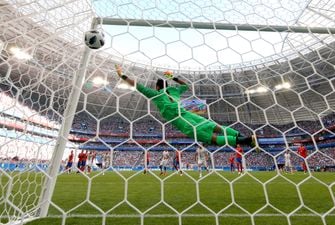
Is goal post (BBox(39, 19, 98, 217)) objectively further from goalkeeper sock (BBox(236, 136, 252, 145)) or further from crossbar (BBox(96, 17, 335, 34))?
goalkeeper sock (BBox(236, 136, 252, 145))

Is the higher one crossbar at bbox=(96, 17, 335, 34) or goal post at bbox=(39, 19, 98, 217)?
crossbar at bbox=(96, 17, 335, 34)

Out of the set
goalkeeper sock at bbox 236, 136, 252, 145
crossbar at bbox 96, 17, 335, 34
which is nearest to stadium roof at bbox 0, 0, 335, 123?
crossbar at bbox 96, 17, 335, 34

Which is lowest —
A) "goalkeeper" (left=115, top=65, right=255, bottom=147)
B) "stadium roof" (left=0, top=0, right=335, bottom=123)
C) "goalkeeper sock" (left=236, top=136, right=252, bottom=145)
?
"goalkeeper sock" (left=236, top=136, right=252, bottom=145)

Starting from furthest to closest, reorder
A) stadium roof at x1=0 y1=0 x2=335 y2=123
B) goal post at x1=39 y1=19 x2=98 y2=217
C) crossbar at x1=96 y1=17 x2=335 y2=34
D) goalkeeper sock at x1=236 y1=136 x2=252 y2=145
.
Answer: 1. goalkeeper sock at x1=236 y1=136 x2=252 y2=145
2. crossbar at x1=96 y1=17 x2=335 y2=34
3. stadium roof at x1=0 y1=0 x2=335 y2=123
4. goal post at x1=39 y1=19 x2=98 y2=217

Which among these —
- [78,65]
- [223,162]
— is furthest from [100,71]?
[223,162]

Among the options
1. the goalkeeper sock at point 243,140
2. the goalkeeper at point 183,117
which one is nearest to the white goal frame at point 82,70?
the goalkeeper at point 183,117

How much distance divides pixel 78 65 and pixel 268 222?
1.72 metres

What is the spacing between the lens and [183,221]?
1.73 metres

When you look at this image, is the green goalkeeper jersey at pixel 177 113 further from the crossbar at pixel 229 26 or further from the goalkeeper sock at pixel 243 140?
the crossbar at pixel 229 26

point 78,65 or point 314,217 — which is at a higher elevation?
point 78,65

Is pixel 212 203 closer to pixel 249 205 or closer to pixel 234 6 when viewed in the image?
pixel 249 205

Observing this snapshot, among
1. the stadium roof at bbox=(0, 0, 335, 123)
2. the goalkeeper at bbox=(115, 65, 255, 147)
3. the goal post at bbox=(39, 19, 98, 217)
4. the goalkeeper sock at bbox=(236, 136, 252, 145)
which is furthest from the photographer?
the goalkeeper sock at bbox=(236, 136, 252, 145)

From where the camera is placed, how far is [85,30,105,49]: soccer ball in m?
1.61

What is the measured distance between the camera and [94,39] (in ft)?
5.29
